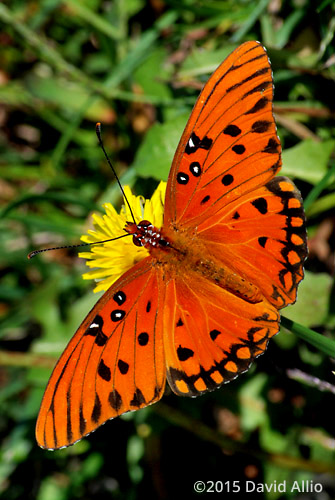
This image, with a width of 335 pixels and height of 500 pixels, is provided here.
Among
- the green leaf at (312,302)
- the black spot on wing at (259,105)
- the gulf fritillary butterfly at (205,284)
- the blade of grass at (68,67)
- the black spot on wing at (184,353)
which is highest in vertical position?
the blade of grass at (68,67)

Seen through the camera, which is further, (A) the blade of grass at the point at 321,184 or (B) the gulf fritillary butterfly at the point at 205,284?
(A) the blade of grass at the point at 321,184

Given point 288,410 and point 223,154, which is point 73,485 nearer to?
point 288,410

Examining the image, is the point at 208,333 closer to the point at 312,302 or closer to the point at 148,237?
the point at 148,237

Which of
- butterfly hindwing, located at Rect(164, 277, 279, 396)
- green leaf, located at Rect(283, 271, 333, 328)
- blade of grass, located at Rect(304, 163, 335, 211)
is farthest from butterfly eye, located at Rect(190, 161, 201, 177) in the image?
green leaf, located at Rect(283, 271, 333, 328)

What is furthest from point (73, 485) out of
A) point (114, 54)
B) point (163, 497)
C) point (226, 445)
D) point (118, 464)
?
point (114, 54)

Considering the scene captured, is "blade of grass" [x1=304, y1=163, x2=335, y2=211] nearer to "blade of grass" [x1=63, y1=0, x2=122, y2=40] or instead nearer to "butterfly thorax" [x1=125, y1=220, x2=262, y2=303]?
"butterfly thorax" [x1=125, y1=220, x2=262, y2=303]

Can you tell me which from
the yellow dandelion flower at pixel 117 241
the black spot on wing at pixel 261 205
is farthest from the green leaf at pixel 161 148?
the black spot on wing at pixel 261 205

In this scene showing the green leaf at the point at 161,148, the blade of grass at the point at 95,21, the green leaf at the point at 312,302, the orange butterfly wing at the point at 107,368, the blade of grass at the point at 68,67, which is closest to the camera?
the orange butterfly wing at the point at 107,368

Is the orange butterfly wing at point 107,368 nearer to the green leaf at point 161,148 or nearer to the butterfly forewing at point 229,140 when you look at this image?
the butterfly forewing at point 229,140
